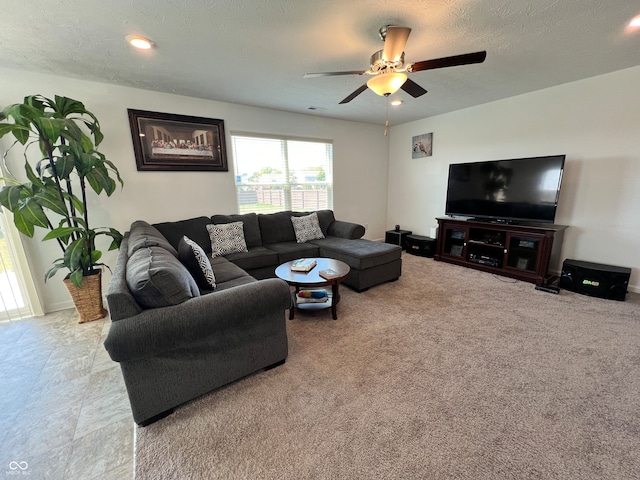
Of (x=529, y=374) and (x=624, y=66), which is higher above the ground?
(x=624, y=66)

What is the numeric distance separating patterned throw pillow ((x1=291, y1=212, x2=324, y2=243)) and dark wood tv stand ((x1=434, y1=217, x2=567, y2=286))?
79.0 inches

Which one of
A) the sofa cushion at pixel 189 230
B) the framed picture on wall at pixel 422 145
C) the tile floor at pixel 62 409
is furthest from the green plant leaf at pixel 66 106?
the framed picture on wall at pixel 422 145

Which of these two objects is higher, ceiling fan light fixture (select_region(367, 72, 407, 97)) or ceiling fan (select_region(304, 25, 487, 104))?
ceiling fan (select_region(304, 25, 487, 104))

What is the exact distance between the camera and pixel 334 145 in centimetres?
460

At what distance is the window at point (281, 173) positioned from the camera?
3.84m

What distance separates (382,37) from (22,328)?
4.14 m

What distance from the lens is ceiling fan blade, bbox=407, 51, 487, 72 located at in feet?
5.23

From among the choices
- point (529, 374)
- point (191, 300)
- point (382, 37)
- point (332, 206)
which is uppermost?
point (382, 37)

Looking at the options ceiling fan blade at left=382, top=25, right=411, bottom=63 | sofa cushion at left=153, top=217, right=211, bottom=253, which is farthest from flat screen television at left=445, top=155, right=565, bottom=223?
sofa cushion at left=153, top=217, right=211, bottom=253

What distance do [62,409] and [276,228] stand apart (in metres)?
2.71

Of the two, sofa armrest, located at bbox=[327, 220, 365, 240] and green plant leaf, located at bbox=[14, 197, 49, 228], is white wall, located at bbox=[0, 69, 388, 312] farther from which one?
sofa armrest, located at bbox=[327, 220, 365, 240]

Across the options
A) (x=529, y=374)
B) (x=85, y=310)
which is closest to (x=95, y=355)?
(x=85, y=310)

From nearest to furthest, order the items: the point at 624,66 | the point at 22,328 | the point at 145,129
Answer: the point at 22,328 → the point at 624,66 → the point at 145,129

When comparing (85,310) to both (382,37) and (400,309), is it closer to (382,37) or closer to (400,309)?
(400,309)
